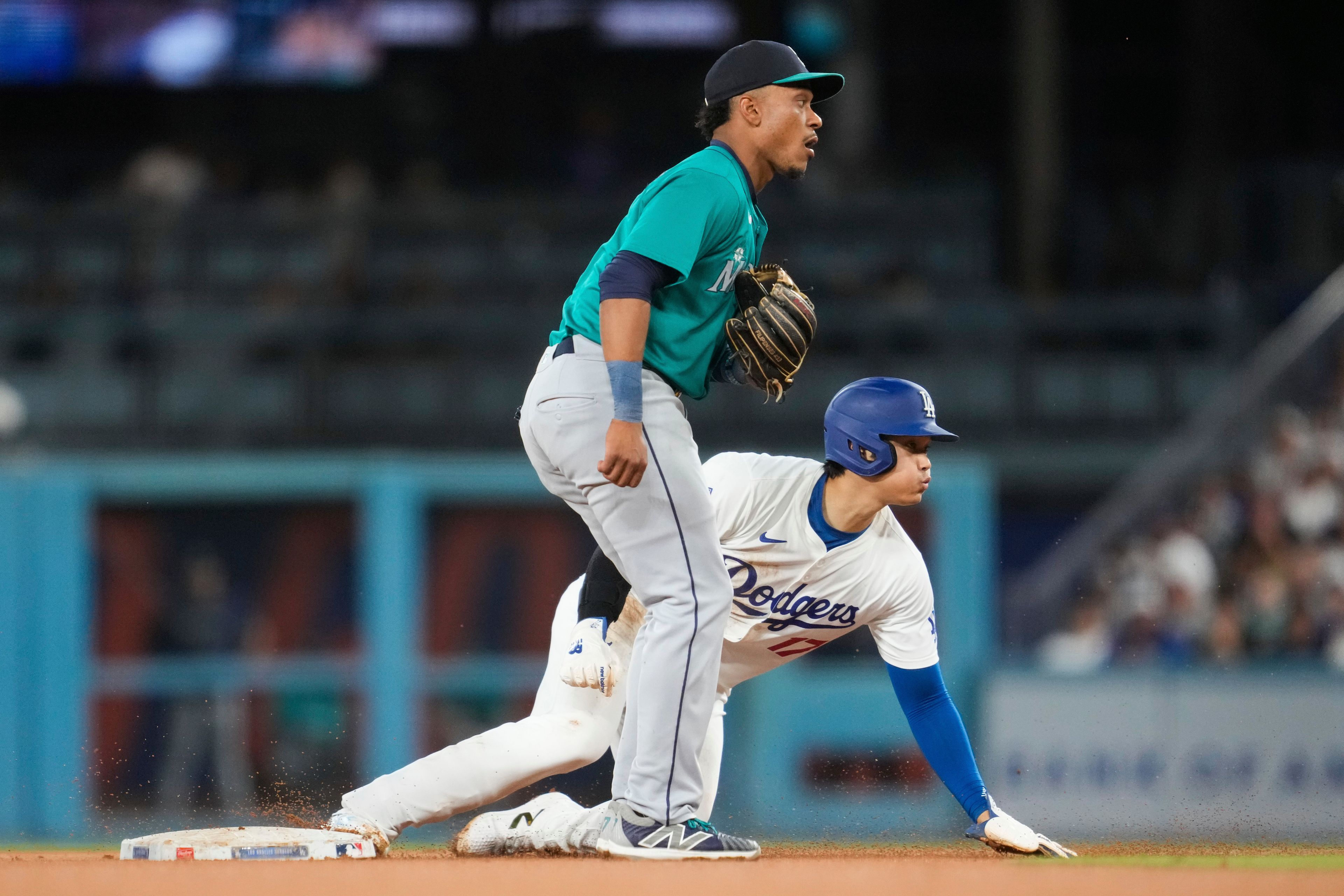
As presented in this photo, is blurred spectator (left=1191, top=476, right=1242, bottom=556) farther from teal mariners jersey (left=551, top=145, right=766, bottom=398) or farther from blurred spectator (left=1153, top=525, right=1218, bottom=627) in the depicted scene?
teal mariners jersey (left=551, top=145, right=766, bottom=398)

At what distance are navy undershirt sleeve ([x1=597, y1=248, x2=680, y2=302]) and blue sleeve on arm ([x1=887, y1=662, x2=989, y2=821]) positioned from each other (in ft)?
4.62

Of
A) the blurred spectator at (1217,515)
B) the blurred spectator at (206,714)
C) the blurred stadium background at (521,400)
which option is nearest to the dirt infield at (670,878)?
the blurred stadium background at (521,400)

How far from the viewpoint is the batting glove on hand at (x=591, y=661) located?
4078 millimetres

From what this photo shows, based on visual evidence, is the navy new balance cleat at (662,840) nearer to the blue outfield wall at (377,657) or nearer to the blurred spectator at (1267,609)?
the blue outfield wall at (377,657)

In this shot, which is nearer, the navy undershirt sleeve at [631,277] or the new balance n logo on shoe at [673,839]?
the navy undershirt sleeve at [631,277]

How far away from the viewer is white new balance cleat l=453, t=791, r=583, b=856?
4.57 m

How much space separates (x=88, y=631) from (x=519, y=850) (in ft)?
20.6

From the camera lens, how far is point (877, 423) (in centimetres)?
453

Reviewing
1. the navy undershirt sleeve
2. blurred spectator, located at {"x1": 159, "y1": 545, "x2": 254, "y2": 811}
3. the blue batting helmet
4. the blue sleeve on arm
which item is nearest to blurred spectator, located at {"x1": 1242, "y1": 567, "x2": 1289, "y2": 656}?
blurred spectator, located at {"x1": 159, "y1": 545, "x2": 254, "y2": 811}

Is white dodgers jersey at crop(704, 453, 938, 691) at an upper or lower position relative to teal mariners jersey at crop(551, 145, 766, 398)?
lower

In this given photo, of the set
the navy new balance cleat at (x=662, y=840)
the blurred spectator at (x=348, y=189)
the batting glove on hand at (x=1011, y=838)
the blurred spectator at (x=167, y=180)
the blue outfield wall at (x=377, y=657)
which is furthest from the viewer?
the blurred spectator at (x=167, y=180)

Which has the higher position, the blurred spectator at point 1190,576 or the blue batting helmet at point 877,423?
the blue batting helmet at point 877,423

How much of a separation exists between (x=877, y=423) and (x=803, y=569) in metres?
0.46

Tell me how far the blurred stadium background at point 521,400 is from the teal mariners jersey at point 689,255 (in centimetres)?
534
